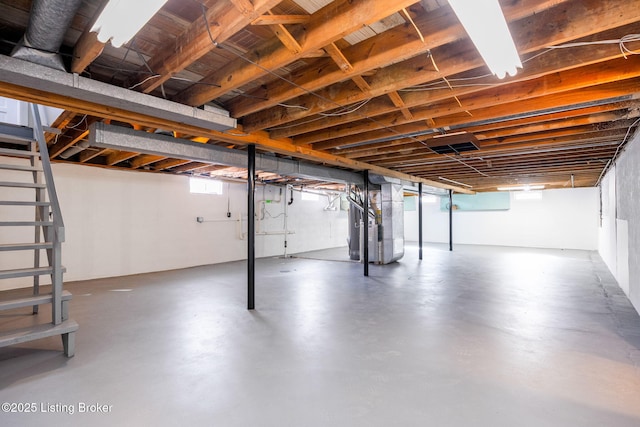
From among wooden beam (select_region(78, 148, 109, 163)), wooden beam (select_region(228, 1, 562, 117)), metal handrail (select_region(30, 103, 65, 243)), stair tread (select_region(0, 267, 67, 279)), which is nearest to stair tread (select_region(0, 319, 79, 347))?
stair tread (select_region(0, 267, 67, 279))

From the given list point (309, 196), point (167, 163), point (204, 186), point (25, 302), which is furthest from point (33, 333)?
point (309, 196)

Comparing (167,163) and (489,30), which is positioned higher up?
(167,163)

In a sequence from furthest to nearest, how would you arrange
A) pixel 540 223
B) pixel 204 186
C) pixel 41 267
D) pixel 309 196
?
pixel 540 223 → pixel 309 196 → pixel 204 186 → pixel 41 267

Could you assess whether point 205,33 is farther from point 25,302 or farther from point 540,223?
point 540,223

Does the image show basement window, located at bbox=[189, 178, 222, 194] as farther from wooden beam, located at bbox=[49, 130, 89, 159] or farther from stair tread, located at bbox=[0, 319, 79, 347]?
stair tread, located at bbox=[0, 319, 79, 347]

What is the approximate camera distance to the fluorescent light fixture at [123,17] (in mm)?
1303

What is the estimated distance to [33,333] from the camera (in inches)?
86.2

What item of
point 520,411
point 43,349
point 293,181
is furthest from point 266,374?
point 293,181

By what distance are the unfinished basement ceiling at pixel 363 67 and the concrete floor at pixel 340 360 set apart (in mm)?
2020

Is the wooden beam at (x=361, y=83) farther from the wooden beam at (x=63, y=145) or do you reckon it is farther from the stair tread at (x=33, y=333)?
the wooden beam at (x=63, y=145)

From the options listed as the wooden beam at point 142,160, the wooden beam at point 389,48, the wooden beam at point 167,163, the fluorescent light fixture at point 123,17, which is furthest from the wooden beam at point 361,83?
the wooden beam at point 167,163

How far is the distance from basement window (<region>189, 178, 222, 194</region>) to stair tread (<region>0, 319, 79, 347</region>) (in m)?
4.87

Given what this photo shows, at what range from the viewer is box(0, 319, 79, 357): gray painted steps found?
2.11 meters

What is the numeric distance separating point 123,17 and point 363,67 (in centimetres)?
136
